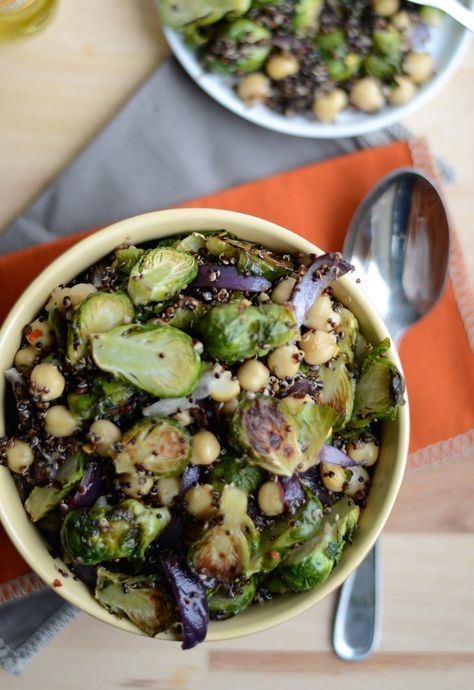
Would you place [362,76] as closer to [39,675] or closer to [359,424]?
[359,424]

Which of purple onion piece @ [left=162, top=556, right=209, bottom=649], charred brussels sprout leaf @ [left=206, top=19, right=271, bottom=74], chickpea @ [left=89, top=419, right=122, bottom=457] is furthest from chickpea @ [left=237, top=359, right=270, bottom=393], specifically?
charred brussels sprout leaf @ [left=206, top=19, right=271, bottom=74]

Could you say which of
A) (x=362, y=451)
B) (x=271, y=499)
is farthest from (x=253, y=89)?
(x=271, y=499)

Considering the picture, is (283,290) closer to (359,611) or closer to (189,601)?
(189,601)

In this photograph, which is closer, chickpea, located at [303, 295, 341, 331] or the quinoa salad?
chickpea, located at [303, 295, 341, 331]

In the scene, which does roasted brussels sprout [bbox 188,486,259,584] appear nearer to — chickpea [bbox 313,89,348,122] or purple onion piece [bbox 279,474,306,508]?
purple onion piece [bbox 279,474,306,508]

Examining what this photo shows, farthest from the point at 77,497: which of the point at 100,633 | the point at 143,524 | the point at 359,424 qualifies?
the point at 100,633
